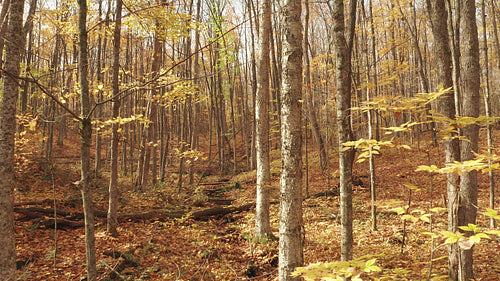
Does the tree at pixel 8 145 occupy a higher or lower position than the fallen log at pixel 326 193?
higher

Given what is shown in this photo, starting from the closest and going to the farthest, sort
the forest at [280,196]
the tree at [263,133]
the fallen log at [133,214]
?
1. the forest at [280,196]
2. the tree at [263,133]
3. the fallen log at [133,214]

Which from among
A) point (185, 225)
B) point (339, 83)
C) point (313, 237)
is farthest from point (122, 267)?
point (339, 83)

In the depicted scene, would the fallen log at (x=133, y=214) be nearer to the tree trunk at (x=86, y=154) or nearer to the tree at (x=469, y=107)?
the tree trunk at (x=86, y=154)

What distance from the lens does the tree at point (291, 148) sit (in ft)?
10.7

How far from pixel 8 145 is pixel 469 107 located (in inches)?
301

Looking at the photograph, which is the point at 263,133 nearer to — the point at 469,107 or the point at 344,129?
the point at 344,129

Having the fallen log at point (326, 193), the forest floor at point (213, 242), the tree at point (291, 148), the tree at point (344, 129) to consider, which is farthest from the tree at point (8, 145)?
the fallen log at point (326, 193)

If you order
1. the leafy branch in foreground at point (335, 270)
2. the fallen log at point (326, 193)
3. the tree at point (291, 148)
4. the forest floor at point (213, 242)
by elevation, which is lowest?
the forest floor at point (213, 242)

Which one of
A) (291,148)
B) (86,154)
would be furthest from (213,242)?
(291,148)

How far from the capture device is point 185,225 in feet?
29.7

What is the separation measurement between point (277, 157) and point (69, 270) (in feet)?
59.8

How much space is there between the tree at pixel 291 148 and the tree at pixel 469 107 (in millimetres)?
2345

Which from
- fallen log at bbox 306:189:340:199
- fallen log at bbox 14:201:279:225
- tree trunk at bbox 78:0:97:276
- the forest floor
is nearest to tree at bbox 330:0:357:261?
the forest floor

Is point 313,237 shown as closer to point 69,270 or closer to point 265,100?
point 265,100
